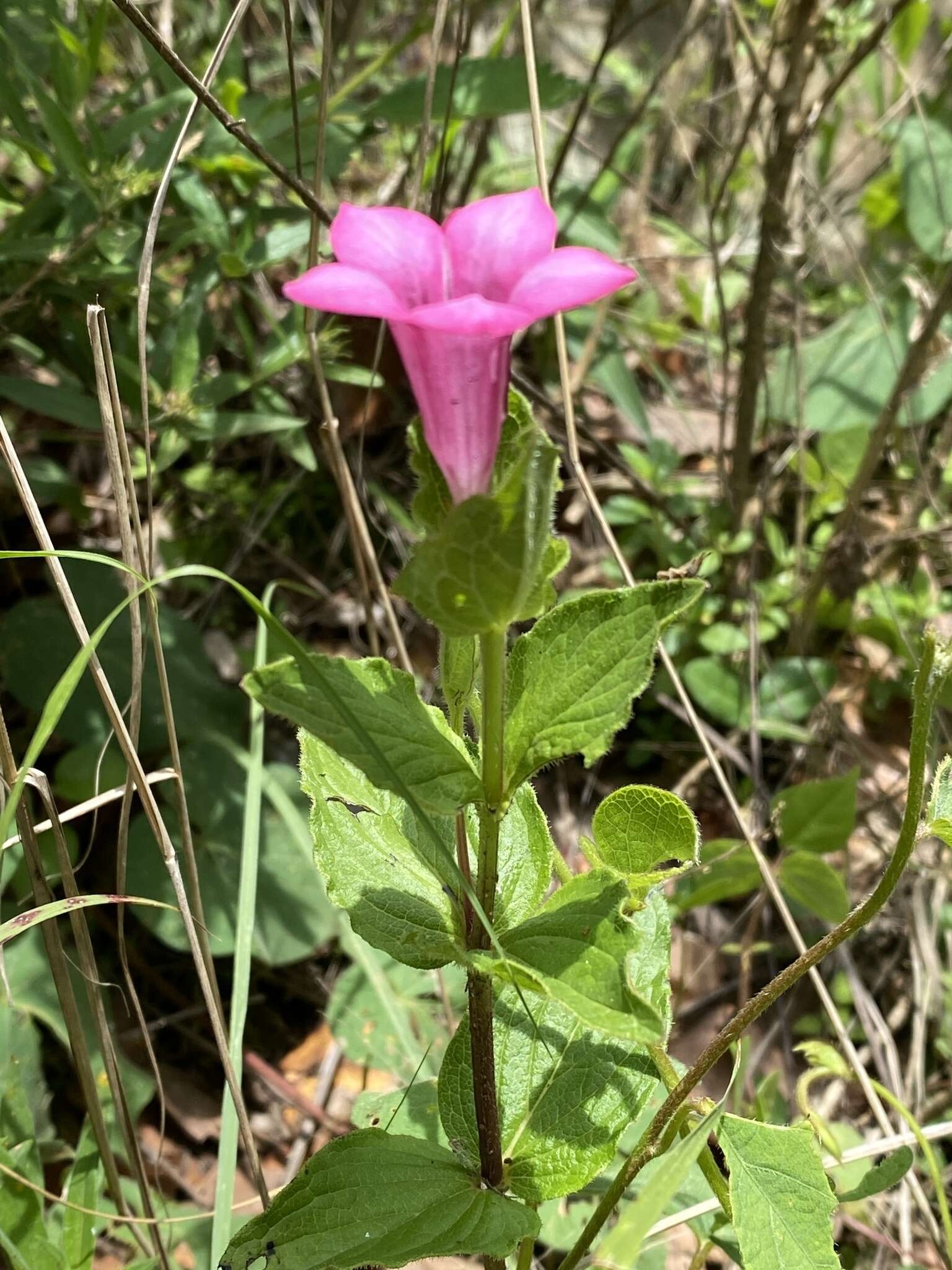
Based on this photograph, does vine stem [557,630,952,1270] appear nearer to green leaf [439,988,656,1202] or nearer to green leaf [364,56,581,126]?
green leaf [439,988,656,1202]

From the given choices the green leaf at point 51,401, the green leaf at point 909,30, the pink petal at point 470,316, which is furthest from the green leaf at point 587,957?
the green leaf at point 909,30

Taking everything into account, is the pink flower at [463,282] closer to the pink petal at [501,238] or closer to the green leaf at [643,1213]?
the pink petal at [501,238]

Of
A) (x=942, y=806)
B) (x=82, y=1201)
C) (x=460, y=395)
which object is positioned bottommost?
(x=82, y=1201)

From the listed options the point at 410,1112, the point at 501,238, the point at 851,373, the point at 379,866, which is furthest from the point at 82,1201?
the point at 851,373

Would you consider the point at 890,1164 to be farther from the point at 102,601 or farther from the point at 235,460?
the point at 235,460

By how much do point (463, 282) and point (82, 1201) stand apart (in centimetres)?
119

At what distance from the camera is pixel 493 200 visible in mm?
816

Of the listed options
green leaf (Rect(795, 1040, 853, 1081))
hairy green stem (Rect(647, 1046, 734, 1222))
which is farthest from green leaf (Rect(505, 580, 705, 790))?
green leaf (Rect(795, 1040, 853, 1081))

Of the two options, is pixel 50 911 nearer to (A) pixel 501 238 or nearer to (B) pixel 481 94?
(A) pixel 501 238

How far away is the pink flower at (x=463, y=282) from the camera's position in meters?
0.73

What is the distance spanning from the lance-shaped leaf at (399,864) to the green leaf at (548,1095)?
146 millimetres

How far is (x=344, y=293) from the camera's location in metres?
0.70

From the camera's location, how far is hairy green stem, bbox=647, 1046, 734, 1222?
1.03 metres

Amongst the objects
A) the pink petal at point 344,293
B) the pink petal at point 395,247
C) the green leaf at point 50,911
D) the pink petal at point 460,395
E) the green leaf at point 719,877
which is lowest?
the green leaf at point 719,877
